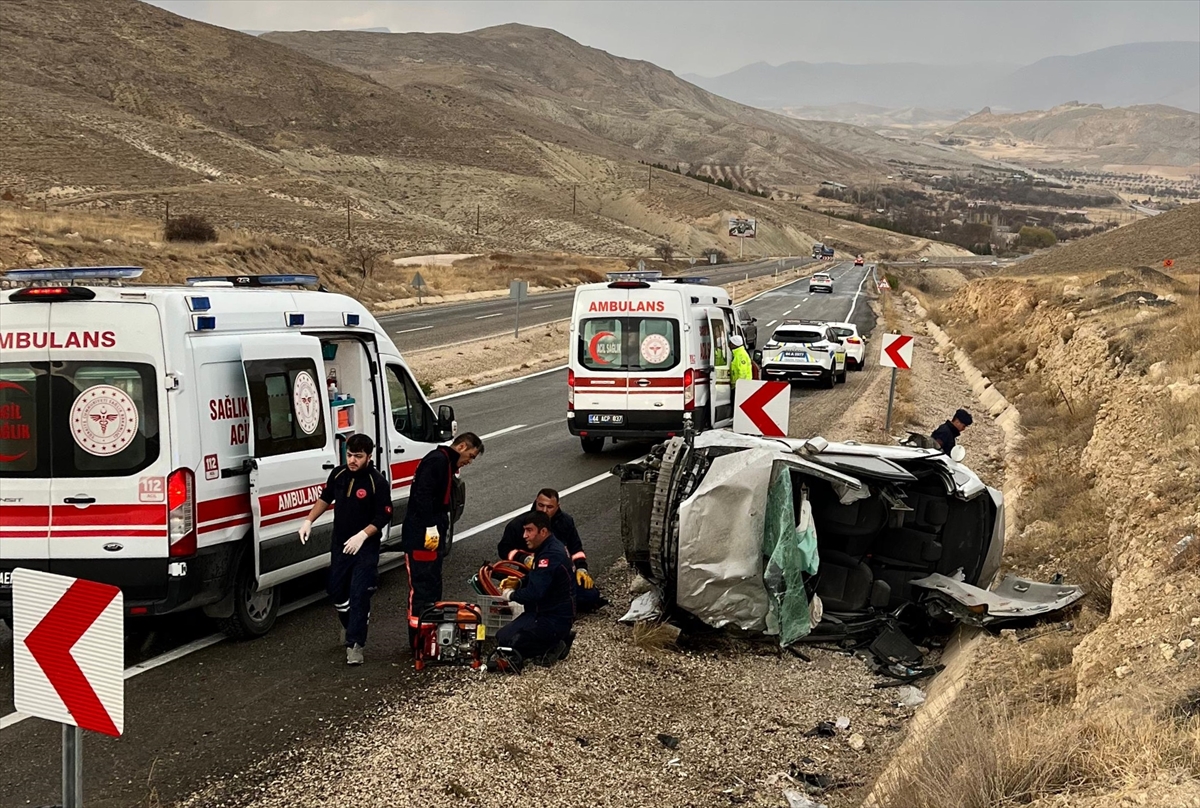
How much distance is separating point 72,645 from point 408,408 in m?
6.22

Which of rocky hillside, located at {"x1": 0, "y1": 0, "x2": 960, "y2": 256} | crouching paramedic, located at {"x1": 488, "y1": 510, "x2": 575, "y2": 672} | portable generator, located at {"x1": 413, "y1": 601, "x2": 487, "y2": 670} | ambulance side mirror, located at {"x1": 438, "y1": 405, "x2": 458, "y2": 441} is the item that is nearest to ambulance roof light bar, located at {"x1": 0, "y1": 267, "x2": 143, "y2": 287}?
portable generator, located at {"x1": 413, "y1": 601, "x2": 487, "y2": 670}

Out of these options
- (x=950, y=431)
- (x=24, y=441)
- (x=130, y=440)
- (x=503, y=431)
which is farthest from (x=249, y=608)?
(x=503, y=431)

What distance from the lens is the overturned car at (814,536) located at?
27.7ft

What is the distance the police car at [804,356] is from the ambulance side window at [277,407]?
62.9 ft

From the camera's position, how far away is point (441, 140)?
143 m

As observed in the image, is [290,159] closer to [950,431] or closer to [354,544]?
[950,431]

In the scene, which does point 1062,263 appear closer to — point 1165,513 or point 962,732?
point 1165,513

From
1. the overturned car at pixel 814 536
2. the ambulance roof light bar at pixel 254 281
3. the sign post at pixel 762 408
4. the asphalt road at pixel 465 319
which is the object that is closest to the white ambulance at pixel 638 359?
the sign post at pixel 762 408

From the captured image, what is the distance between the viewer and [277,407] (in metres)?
8.45

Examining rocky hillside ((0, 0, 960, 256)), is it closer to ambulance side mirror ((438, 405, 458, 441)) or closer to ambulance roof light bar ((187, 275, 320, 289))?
ambulance side mirror ((438, 405, 458, 441))

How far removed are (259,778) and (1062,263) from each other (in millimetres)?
57793

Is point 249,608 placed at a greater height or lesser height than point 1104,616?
lesser

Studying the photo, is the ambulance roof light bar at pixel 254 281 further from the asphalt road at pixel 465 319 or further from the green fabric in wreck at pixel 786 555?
the asphalt road at pixel 465 319

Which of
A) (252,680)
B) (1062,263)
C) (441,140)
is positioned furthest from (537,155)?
→ (252,680)
